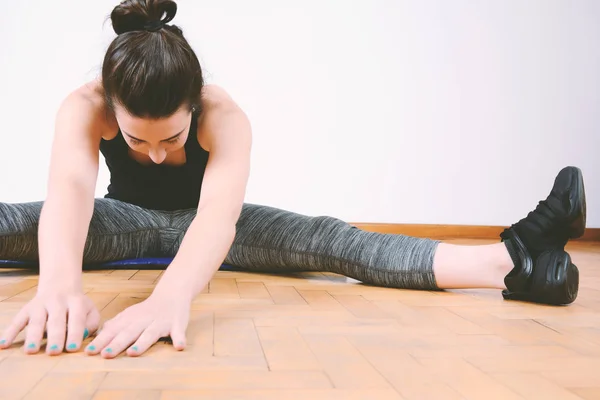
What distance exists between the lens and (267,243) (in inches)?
53.4

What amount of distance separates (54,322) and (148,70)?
1.29ft

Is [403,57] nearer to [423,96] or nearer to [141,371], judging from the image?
[423,96]

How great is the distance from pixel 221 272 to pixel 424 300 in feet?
1.89

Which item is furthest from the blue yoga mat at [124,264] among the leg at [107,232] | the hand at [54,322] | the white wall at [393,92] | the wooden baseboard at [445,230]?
the wooden baseboard at [445,230]

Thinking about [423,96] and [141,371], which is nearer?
[141,371]

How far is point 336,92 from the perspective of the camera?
2766 millimetres

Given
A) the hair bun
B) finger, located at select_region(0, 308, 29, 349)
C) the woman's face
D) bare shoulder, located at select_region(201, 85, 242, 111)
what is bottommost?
finger, located at select_region(0, 308, 29, 349)

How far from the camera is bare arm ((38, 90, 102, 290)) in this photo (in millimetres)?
779

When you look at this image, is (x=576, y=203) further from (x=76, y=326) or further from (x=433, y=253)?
(x=76, y=326)

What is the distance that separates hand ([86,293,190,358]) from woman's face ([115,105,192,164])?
0.28 meters

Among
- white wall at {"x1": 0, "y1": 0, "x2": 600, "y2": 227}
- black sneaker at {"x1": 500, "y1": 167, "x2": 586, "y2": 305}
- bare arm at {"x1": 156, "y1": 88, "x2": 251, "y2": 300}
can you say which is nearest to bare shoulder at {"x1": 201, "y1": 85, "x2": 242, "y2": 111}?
bare arm at {"x1": 156, "y1": 88, "x2": 251, "y2": 300}

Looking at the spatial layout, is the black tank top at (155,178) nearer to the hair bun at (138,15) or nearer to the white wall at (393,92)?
the hair bun at (138,15)

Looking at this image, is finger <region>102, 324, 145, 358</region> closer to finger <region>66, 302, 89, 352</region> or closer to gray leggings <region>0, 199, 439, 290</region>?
finger <region>66, 302, 89, 352</region>

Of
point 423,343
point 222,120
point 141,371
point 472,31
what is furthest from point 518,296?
point 472,31
